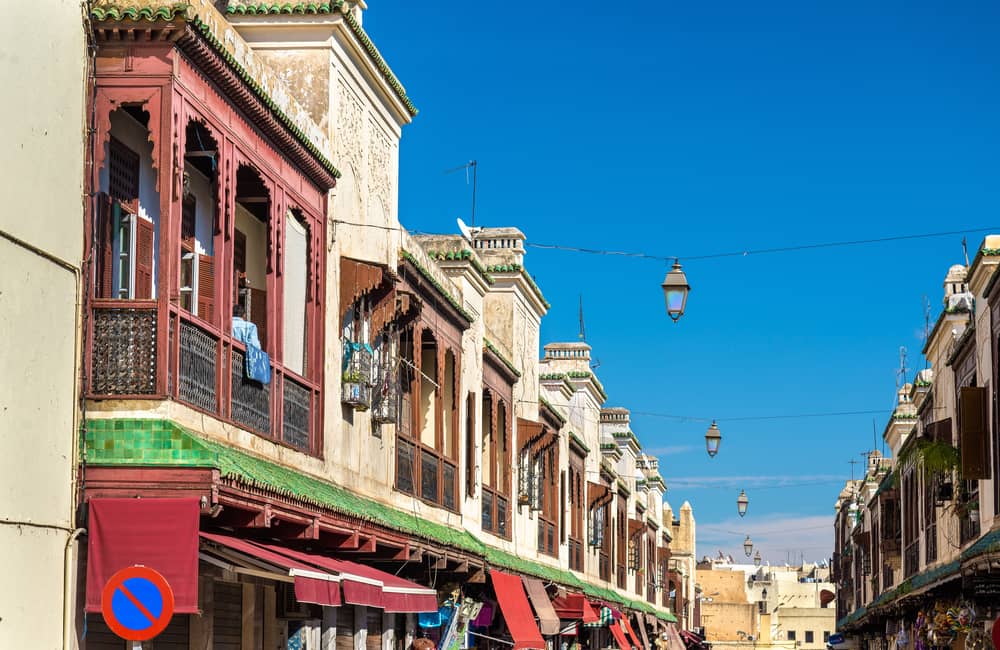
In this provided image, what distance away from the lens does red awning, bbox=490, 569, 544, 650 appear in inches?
996

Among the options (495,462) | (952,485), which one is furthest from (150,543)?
(952,485)

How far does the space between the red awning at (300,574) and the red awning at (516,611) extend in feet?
35.2

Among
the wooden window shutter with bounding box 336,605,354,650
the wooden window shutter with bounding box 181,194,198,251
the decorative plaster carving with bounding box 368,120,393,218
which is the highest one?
the decorative plaster carving with bounding box 368,120,393,218

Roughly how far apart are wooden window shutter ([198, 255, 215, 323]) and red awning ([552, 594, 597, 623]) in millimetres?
20427

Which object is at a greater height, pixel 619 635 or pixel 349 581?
pixel 349 581

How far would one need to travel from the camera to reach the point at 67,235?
1195 cm

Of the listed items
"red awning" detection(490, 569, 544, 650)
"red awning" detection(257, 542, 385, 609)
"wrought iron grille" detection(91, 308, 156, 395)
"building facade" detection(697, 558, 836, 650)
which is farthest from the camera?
"building facade" detection(697, 558, 836, 650)

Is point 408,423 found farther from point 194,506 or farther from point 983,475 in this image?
point 194,506

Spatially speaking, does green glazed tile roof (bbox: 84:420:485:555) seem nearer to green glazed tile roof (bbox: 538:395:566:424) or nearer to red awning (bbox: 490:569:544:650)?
red awning (bbox: 490:569:544:650)

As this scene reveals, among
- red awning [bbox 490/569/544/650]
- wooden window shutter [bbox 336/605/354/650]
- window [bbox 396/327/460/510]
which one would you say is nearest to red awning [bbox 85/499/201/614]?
wooden window shutter [bbox 336/605/354/650]

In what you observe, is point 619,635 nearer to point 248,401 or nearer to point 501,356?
point 501,356

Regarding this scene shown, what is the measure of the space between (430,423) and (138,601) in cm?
1433

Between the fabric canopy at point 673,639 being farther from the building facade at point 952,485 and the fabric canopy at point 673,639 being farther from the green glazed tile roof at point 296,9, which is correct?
the green glazed tile roof at point 296,9

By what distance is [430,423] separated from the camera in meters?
24.5
